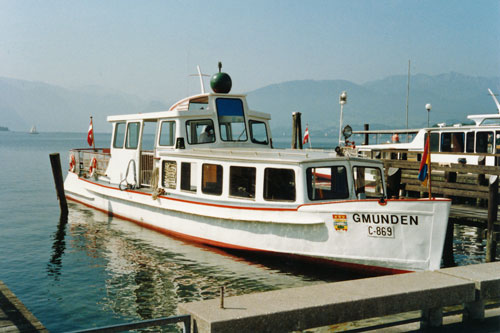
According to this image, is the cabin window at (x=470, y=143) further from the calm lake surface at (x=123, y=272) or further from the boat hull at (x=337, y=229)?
the boat hull at (x=337, y=229)

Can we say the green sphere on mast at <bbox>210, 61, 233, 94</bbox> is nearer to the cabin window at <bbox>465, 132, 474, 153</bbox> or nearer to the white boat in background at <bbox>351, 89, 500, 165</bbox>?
the white boat in background at <bbox>351, 89, 500, 165</bbox>

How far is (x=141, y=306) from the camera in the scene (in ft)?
34.2

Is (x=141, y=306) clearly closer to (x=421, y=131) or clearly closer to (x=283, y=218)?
(x=283, y=218)

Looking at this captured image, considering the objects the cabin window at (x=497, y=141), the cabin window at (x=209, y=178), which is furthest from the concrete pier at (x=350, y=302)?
the cabin window at (x=497, y=141)

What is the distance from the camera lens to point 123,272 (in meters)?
13.1

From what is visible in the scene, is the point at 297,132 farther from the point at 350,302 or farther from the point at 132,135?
the point at 350,302

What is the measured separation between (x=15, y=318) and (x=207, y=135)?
9765 mm

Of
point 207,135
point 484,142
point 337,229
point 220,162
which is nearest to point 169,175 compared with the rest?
point 207,135

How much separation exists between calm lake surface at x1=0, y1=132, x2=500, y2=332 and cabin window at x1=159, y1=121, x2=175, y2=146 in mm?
3351

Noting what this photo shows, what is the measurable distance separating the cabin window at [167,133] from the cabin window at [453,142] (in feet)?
50.5

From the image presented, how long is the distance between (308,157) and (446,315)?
635 centimetres

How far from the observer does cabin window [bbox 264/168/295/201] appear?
12.5m

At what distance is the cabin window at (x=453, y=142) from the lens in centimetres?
2430

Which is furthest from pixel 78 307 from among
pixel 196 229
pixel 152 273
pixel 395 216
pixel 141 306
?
pixel 395 216
